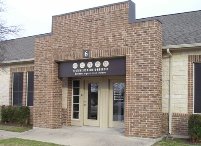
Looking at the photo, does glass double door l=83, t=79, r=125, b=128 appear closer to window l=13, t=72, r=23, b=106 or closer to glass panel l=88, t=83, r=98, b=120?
glass panel l=88, t=83, r=98, b=120

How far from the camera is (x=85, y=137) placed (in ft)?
43.7

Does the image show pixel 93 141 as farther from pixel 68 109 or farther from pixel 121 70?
pixel 68 109

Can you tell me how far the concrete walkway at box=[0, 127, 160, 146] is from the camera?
1229 cm

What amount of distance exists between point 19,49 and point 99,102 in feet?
26.7

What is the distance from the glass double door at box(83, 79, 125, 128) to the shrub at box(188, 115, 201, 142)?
363cm

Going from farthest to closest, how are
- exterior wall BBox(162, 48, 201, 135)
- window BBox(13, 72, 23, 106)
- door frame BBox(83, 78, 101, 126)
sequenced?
window BBox(13, 72, 23, 106), door frame BBox(83, 78, 101, 126), exterior wall BBox(162, 48, 201, 135)

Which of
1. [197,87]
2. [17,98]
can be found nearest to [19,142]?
[197,87]

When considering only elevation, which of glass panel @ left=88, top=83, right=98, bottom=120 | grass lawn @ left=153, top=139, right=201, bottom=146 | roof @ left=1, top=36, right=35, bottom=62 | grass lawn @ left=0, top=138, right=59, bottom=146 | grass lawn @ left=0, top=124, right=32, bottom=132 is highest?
roof @ left=1, top=36, right=35, bottom=62

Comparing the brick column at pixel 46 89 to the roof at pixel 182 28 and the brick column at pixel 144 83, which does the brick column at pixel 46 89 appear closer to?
the brick column at pixel 144 83

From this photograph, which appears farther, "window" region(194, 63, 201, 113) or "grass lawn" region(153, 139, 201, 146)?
"window" region(194, 63, 201, 113)

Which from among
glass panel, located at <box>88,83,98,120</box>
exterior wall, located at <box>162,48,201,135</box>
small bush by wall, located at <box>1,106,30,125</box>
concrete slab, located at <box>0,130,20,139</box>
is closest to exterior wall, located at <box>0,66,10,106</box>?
small bush by wall, located at <box>1,106,30,125</box>

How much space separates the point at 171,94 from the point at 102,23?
12.9ft

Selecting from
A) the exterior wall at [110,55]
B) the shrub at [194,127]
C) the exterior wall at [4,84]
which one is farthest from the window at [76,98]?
the shrub at [194,127]

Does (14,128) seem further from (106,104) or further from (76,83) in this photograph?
(106,104)
